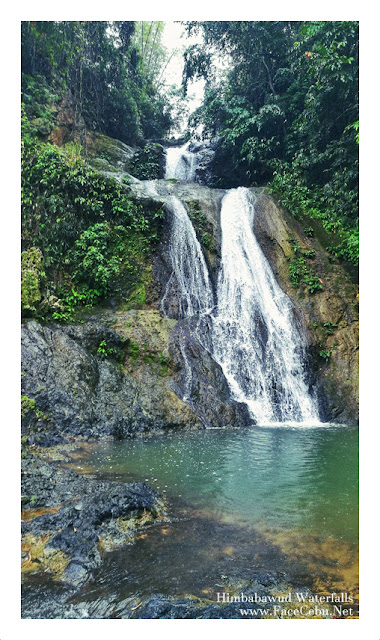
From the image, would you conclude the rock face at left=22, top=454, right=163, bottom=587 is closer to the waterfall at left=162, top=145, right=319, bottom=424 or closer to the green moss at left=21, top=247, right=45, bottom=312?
the waterfall at left=162, top=145, right=319, bottom=424

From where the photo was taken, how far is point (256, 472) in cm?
451

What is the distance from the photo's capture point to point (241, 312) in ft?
31.8

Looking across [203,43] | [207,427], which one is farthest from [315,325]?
[203,43]

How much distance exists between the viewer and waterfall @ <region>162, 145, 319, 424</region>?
8.20 m

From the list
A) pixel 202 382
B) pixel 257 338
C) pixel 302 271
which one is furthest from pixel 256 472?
pixel 302 271

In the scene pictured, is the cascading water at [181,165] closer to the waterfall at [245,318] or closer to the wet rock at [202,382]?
the waterfall at [245,318]

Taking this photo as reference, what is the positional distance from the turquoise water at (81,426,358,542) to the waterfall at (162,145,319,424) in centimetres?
142

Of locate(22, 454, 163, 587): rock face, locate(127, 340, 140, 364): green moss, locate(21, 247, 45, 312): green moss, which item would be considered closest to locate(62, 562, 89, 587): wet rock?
locate(22, 454, 163, 587): rock face

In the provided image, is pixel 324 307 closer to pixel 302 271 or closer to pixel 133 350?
pixel 302 271

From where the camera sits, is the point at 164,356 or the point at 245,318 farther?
the point at 245,318

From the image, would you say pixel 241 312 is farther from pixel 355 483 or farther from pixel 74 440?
pixel 355 483

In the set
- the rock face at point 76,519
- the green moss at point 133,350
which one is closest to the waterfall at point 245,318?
the green moss at point 133,350

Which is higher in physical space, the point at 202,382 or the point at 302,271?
the point at 302,271

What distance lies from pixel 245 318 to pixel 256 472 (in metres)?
5.38
